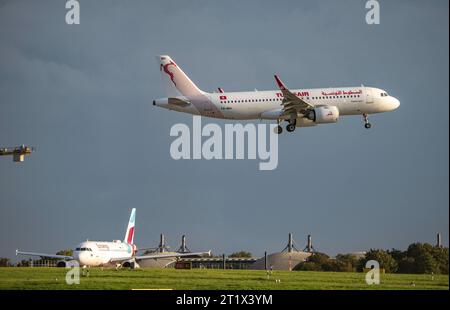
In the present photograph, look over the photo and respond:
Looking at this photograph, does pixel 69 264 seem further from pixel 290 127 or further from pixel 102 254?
pixel 290 127

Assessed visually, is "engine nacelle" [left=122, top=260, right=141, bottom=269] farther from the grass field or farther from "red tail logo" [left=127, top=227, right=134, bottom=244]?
"red tail logo" [left=127, top=227, right=134, bottom=244]

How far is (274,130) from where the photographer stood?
368 feet

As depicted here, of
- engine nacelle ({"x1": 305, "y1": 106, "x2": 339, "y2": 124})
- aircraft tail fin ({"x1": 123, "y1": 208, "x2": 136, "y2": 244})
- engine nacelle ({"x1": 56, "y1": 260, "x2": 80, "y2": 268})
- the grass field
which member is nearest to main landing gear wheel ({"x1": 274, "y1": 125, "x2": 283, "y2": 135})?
engine nacelle ({"x1": 305, "y1": 106, "x2": 339, "y2": 124})

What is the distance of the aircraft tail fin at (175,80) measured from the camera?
116250 millimetres

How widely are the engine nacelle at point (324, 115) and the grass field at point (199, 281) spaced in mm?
23005

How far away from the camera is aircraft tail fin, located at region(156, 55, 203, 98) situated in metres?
116

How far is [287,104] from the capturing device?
11075 cm

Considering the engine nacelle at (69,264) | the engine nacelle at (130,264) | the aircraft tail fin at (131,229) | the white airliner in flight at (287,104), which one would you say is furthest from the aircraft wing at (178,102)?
the aircraft tail fin at (131,229)

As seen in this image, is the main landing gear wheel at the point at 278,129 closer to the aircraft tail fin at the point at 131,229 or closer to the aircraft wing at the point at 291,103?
the aircraft wing at the point at 291,103

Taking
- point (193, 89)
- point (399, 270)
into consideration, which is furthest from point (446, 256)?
point (193, 89)

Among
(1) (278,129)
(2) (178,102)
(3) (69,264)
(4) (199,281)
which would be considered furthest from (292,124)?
(4) (199,281)
